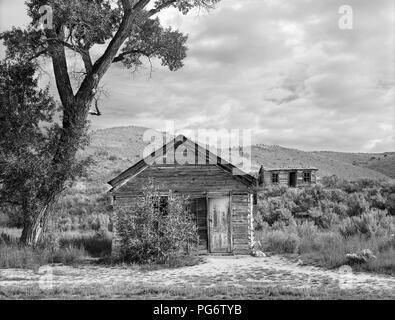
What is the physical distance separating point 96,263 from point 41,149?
434 centimetres

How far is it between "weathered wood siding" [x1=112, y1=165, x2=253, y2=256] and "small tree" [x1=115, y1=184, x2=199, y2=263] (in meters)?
1.04

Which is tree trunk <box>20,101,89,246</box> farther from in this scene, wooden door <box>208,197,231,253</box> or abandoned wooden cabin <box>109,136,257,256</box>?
wooden door <box>208,197,231,253</box>

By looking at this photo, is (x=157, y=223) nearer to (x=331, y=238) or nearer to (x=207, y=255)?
(x=207, y=255)

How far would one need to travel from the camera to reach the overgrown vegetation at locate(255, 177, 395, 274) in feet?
45.0

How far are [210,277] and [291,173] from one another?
45.9 metres

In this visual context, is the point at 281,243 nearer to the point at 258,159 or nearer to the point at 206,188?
the point at 206,188

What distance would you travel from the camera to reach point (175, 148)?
1688cm

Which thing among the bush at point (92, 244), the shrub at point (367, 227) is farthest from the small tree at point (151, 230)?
the shrub at point (367, 227)

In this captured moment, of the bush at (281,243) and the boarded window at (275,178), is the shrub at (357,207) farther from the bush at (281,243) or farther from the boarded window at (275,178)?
the boarded window at (275,178)

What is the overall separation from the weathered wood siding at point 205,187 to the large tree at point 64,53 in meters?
2.23

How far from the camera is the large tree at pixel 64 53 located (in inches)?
632

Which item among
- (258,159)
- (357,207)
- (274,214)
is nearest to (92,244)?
(274,214)

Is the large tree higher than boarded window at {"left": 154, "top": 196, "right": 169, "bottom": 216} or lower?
higher

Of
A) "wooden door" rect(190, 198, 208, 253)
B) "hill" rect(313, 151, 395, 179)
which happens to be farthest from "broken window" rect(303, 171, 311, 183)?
"wooden door" rect(190, 198, 208, 253)
